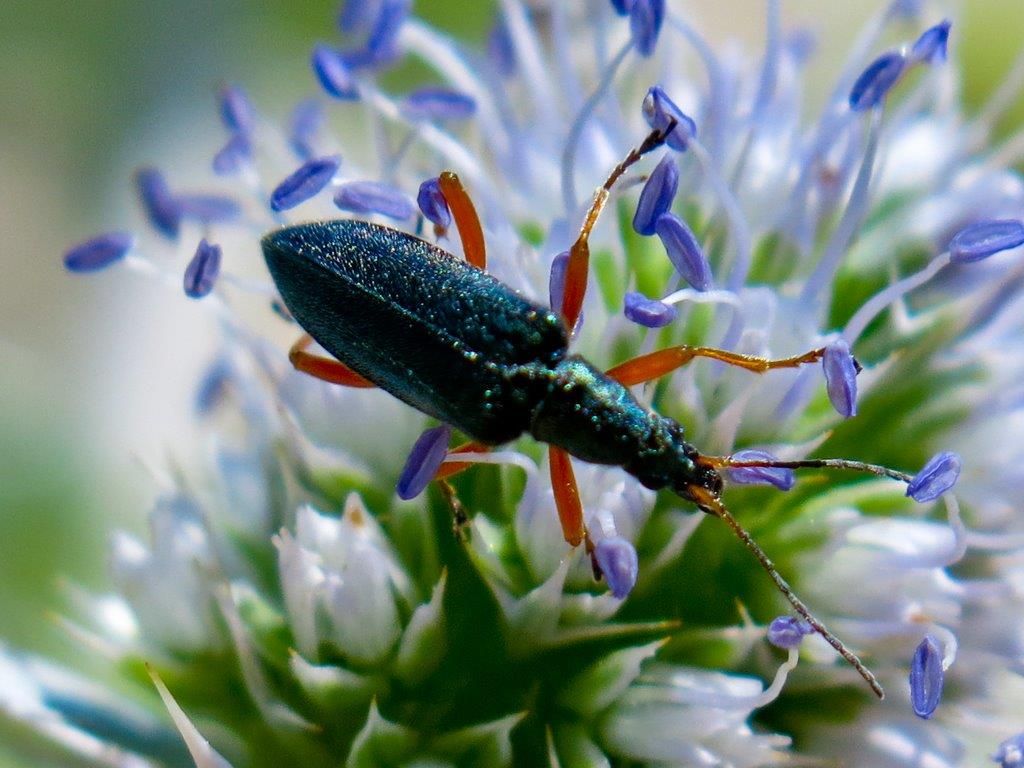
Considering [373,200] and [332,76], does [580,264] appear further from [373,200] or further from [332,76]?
[332,76]

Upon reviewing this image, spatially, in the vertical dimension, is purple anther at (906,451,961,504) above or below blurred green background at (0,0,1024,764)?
below

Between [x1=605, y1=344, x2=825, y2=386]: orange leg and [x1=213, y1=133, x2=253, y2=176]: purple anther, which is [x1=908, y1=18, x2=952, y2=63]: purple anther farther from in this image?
[x1=213, y1=133, x2=253, y2=176]: purple anther

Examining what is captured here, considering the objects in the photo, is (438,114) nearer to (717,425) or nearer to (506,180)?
(506,180)

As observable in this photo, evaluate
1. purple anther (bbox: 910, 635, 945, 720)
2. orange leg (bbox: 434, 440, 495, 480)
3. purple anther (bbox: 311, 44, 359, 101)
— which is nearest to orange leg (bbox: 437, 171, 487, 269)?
orange leg (bbox: 434, 440, 495, 480)

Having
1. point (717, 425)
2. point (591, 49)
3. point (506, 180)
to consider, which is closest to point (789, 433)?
point (717, 425)

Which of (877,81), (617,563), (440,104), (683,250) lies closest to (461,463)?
(617,563)

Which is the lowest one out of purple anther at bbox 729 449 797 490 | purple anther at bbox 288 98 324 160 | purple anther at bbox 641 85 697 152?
purple anther at bbox 729 449 797 490
